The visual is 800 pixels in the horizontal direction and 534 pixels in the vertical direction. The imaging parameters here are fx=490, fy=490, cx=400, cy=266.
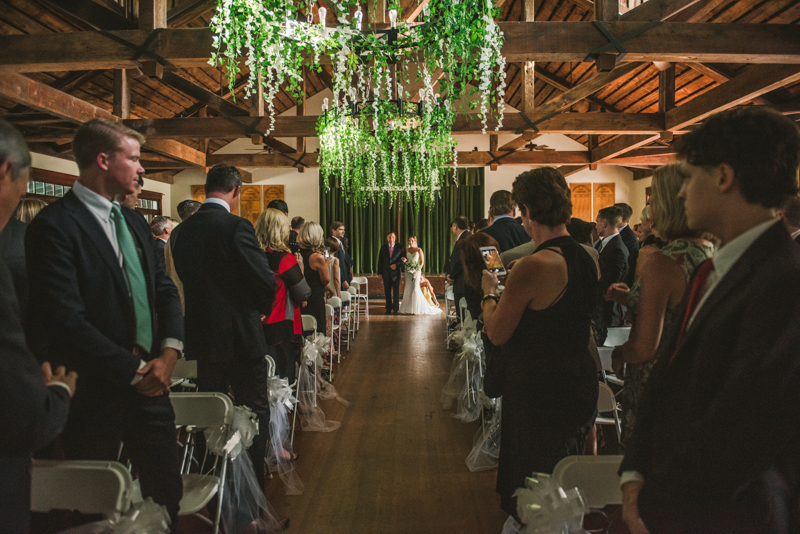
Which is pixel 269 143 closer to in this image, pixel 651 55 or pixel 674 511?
pixel 651 55

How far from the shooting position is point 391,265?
32.7 feet

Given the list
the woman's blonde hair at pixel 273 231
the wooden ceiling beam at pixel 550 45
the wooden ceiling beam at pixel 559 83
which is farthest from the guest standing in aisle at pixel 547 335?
the wooden ceiling beam at pixel 559 83

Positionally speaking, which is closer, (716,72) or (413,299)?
(716,72)

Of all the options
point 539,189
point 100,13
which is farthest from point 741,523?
point 100,13

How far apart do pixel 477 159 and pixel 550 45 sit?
6.83 metres

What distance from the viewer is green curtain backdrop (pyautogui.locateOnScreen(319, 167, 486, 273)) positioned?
1354cm

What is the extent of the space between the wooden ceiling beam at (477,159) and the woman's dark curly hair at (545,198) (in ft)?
29.1

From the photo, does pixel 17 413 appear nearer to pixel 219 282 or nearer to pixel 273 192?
pixel 219 282

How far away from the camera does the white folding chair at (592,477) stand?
1.29 meters

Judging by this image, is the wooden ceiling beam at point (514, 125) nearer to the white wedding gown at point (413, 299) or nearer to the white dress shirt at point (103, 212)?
the white wedding gown at point (413, 299)

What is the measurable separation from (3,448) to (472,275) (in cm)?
180

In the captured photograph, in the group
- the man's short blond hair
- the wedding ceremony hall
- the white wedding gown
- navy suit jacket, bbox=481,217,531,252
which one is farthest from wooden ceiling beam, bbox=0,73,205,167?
the white wedding gown

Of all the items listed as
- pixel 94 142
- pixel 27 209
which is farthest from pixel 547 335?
pixel 27 209

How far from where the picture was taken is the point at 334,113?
5723 mm
